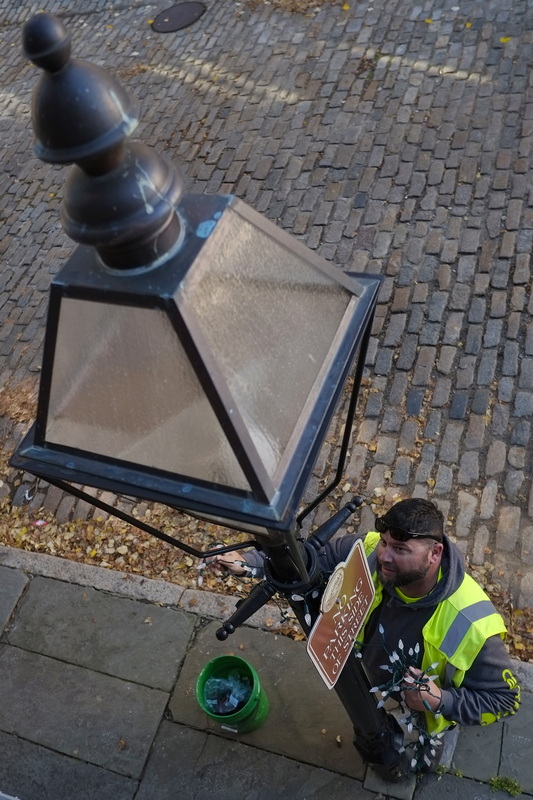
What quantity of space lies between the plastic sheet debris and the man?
3.82ft

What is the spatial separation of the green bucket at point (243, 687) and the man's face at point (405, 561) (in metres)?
1.32

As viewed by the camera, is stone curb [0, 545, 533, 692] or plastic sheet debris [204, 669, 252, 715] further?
stone curb [0, 545, 533, 692]

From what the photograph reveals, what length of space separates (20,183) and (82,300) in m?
7.70

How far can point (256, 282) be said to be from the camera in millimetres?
1543

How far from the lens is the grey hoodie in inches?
109

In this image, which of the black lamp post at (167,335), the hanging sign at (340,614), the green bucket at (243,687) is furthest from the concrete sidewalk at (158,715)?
the black lamp post at (167,335)

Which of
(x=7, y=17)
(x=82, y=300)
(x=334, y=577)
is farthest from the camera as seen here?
(x=7, y=17)

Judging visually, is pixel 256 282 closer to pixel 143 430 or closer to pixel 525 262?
pixel 143 430

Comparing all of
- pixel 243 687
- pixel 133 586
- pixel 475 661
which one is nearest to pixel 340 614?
pixel 475 661

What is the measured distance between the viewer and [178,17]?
979 centimetres

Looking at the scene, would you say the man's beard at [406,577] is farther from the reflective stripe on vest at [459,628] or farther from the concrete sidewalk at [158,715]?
the concrete sidewalk at [158,715]

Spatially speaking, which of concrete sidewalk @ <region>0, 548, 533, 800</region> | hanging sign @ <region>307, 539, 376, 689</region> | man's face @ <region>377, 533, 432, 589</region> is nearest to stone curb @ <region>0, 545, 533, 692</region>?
concrete sidewalk @ <region>0, 548, 533, 800</region>

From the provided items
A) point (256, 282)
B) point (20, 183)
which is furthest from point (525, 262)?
point (20, 183)

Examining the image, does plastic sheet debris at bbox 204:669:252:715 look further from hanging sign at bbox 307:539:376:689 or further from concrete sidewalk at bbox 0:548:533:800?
hanging sign at bbox 307:539:376:689
